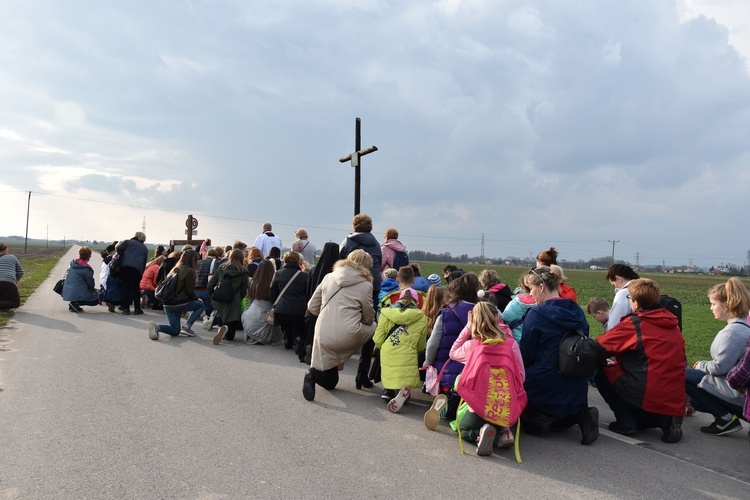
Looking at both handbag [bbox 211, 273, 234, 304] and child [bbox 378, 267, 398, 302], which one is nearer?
child [bbox 378, 267, 398, 302]

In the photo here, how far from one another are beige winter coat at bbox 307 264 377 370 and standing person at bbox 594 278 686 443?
8.67 feet

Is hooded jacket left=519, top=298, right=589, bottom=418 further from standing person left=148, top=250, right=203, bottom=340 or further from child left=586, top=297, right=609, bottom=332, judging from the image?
standing person left=148, top=250, right=203, bottom=340

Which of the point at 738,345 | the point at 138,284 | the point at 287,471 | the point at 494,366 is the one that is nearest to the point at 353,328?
the point at 494,366

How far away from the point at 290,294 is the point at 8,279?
7.52 m

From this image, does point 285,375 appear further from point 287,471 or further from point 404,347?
point 287,471

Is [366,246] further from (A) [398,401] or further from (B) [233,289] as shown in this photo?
(B) [233,289]

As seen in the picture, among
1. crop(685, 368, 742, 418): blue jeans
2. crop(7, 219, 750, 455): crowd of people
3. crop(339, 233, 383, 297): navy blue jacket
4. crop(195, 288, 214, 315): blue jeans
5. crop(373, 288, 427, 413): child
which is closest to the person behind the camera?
crop(7, 219, 750, 455): crowd of people

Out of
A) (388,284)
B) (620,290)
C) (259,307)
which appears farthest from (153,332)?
(620,290)

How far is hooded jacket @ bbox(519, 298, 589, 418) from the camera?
16.2 feet

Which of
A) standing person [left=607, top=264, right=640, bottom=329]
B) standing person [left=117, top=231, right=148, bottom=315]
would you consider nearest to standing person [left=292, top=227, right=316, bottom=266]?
standing person [left=117, top=231, right=148, bottom=315]

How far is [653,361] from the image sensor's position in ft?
16.6

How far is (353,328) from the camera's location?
20.0 ft

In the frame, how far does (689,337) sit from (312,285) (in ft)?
32.2

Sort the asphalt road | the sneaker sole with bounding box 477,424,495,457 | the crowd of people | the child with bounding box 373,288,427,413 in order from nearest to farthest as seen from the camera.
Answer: the asphalt road → the sneaker sole with bounding box 477,424,495,457 → the crowd of people → the child with bounding box 373,288,427,413
